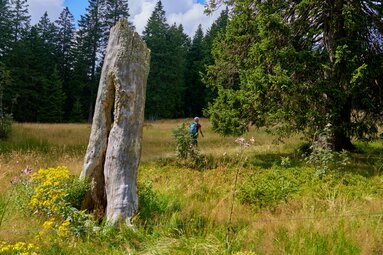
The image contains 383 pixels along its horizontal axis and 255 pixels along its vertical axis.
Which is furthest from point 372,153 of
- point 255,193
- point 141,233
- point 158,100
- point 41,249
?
point 158,100

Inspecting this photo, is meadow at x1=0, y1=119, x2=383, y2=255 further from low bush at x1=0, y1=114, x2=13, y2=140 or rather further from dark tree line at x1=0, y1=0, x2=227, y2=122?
dark tree line at x1=0, y1=0, x2=227, y2=122

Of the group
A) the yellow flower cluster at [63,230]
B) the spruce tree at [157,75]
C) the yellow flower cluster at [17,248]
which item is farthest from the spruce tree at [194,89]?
the yellow flower cluster at [17,248]

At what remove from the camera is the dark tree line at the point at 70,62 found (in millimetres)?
41781

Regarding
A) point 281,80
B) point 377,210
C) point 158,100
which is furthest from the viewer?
point 158,100

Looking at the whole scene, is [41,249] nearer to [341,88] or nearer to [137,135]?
[137,135]

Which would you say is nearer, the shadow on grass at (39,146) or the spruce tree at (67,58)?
the shadow on grass at (39,146)

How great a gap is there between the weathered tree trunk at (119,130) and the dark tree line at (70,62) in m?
38.0

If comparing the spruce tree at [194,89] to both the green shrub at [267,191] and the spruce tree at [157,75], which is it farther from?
the green shrub at [267,191]

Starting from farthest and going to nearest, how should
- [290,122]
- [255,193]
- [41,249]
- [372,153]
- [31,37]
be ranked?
[31,37]
[372,153]
[290,122]
[255,193]
[41,249]

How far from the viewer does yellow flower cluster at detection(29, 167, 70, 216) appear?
178 inches

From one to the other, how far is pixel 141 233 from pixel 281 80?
23.4 ft

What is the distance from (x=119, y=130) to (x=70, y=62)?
47.5 meters

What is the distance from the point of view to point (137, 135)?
203 inches

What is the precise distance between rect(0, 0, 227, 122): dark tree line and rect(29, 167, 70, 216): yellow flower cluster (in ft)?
126
